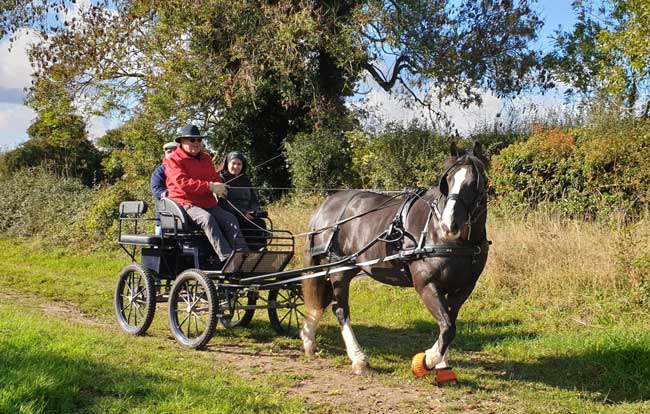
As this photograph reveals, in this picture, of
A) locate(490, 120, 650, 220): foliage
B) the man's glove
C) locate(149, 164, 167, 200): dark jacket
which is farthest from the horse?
locate(490, 120, 650, 220): foliage

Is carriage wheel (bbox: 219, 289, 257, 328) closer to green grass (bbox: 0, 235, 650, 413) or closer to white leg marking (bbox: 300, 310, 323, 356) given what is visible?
green grass (bbox: 0, 235, 650, 413)

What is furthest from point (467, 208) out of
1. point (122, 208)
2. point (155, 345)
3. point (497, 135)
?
point (497, 135)

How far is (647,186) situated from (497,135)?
5021 millimetres

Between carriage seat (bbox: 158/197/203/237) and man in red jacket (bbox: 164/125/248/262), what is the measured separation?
0.30 feet

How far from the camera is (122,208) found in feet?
25.1

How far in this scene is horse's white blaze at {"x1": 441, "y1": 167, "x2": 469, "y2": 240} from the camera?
477 cm

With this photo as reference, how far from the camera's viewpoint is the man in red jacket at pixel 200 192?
676 cm

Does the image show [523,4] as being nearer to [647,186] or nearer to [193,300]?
[647,186]

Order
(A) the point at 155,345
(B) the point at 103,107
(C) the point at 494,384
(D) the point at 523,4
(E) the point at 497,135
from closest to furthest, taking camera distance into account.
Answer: (C) the point at 494,384 → (A) the point at 155,345 → (E) the point at 497,135 → (D) the point at 523,4 → (B) the point at 103,107

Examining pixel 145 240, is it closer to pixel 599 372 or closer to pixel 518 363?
pixel 518 363

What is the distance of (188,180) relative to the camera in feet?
22.7

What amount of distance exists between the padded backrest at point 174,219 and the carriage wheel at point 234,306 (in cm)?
83

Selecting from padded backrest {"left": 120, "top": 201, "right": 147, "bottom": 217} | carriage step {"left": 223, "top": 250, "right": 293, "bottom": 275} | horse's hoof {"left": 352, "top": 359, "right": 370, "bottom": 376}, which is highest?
padded backrest {"left": 120, "top": 201, "right": 147, "bottom": 217}

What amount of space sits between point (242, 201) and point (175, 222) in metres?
1.10
